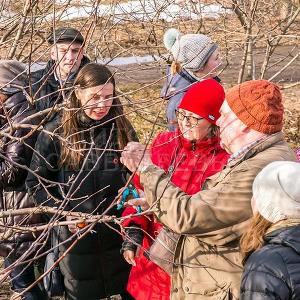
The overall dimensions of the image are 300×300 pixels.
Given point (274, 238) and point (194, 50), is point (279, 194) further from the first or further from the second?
point (194, 50)

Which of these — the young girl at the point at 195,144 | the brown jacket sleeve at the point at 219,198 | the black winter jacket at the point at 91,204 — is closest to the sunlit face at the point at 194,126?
the young girl at the point at 195,144

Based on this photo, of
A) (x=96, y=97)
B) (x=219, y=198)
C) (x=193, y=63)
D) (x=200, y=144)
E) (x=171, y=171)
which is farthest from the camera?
(x=193, y=63)

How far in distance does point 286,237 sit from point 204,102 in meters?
0.99

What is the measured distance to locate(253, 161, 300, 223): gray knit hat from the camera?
2445 millimetres

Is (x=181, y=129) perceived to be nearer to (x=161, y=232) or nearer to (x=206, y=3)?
(x=161, y=232)

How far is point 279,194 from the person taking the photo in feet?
8.07

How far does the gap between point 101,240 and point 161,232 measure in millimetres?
640

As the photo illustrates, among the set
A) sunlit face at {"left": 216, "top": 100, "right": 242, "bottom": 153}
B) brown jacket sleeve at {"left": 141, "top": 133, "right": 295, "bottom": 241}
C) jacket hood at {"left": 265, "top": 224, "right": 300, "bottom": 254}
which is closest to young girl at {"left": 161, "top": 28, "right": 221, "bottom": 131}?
sunlit face at {"left": 216, "top": 100, "right": 242, "bottom": 153}

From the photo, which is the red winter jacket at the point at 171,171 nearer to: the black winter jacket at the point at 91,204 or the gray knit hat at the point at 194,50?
the black winter jacket at the point at 91,204

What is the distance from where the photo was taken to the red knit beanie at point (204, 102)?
316 cm

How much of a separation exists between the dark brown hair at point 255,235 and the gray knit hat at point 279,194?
0.03 meters

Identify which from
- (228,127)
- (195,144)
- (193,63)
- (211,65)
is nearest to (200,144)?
(195,144)

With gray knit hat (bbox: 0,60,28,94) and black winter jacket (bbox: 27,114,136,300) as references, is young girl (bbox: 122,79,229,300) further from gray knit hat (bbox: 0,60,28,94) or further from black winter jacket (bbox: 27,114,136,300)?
gray knit hat (bbox: 0,60,28,94)

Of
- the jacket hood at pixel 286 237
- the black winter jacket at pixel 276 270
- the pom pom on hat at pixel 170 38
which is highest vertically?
the pom pom on hat at pixel 170 38
